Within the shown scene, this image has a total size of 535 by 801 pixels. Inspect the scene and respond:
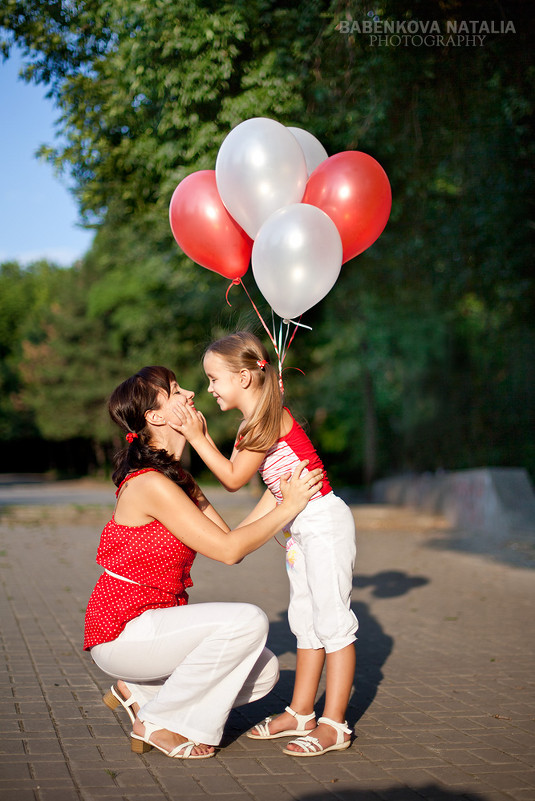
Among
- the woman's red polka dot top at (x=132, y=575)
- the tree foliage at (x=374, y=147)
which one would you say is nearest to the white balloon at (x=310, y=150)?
the tree foliage at (x=374, y=147)

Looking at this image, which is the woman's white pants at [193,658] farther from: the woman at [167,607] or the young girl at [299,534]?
the young girl at [299,534]

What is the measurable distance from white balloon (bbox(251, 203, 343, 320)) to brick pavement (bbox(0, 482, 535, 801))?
94.3 inches

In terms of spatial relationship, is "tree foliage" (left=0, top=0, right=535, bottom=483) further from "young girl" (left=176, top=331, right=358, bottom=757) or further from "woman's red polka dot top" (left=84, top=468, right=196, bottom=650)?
"woman's red polka dot top" (left=84, top=468, right=196, bottom=650)

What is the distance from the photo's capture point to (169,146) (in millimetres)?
9547

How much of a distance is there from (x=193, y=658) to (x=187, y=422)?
40.5 inches

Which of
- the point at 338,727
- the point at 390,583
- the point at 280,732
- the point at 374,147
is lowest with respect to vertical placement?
the point at 390,583

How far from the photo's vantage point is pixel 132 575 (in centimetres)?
366

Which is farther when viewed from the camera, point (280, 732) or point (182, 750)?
point (280, 732)

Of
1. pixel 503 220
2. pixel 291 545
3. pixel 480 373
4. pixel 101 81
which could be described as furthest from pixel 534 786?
pixel 480 373

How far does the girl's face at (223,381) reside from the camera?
12.6ft

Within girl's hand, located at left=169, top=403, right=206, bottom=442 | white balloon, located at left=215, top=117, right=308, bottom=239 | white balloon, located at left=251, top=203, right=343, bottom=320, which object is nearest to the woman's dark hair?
girl's hand, located at left=169, top=403, right=206, bottom=442

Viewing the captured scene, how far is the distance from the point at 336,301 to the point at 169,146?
10374 mm

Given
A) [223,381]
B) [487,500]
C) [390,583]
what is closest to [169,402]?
[223,381]

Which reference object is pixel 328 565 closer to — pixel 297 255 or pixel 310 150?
pixel 297 255
